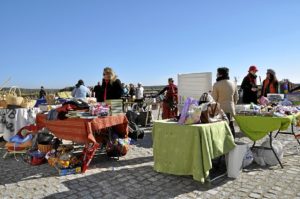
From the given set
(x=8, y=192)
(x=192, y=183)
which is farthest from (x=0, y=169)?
(x=192, y=183)

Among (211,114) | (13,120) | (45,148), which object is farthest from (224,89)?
(13,120)

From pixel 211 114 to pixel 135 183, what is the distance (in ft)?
5.02

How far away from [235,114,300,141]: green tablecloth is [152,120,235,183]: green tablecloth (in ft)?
2.45

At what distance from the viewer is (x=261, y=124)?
4.63 metres

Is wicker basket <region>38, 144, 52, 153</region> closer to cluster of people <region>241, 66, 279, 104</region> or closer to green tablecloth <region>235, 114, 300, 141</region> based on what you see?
green tablecloth <region>235, 114, 300, 141</region>

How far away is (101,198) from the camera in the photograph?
11.7 ft

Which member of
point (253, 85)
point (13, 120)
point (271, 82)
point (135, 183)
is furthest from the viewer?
point (271, 82)

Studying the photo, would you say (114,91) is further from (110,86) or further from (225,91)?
(225,91)

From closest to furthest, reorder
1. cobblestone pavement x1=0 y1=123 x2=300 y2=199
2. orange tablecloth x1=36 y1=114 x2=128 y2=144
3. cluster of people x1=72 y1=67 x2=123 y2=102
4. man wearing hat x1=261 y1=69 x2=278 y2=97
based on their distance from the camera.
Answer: cobblestone pavement x1=0 y1=123 x2=300 y2=199, orange tablecloth x1=36 y1=114 x2=128 y2=144, cluster of people x1=72 y1=67 x2=123 y2=102, man wearing hat x1=261 y1=69 x2=278 y2=97

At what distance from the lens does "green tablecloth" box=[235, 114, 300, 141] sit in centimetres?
446

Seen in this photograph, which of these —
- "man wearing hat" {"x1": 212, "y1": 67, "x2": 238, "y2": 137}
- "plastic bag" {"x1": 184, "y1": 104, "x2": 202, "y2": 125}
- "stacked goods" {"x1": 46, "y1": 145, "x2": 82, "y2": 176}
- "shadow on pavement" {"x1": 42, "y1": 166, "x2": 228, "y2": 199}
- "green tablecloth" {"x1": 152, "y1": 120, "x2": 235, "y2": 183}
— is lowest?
"shadow on pavement" {"x1": 42, "y1": 166, "x2": 228, "y2": 199}

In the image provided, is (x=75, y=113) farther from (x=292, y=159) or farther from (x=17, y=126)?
(x=292, y=159)

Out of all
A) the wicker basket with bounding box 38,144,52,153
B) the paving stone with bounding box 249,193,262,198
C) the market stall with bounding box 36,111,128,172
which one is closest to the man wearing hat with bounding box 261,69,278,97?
the market stall with bounding box 36,111,128,172

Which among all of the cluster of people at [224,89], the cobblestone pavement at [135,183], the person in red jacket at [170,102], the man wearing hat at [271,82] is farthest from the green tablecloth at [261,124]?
the person in red jacket at [170,102]
